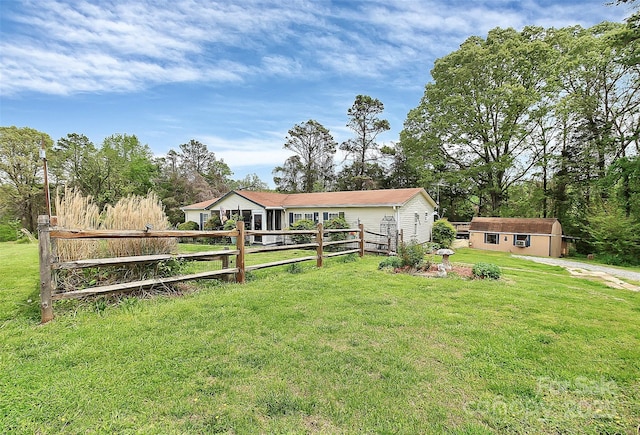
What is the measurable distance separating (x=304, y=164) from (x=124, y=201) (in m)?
29.8

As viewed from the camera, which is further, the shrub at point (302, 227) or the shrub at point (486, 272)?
the shrub at point (302, 227)

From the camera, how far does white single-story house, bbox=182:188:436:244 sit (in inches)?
627

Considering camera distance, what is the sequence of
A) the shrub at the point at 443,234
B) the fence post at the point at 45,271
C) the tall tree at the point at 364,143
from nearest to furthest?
the fence post at the point at 45,271, the shrub at the point at 443,234, the tall tree at the point at 364,143

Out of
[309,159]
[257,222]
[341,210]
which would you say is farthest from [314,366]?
[309,159]

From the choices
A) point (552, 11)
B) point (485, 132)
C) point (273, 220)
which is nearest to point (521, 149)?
point (485, 132)

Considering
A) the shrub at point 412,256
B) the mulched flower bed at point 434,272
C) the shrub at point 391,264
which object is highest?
the shrub at point 412,256

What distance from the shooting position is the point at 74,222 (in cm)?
473

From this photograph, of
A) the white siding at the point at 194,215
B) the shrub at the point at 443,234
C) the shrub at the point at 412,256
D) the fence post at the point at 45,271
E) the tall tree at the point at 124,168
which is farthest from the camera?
the tall tree at the point at 124,168

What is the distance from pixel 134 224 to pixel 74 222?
828 millimetres

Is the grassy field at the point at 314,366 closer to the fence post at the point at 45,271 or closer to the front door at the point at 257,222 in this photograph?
the fence post at the point at 45,271

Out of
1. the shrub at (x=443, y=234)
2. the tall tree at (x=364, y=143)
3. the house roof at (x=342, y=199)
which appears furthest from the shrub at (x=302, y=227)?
the tall tree at (x=364, y=143)

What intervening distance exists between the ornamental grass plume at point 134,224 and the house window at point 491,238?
20290mm

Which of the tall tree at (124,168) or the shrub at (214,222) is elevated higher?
the tall tree at (124,168)

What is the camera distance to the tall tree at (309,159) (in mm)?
33875
